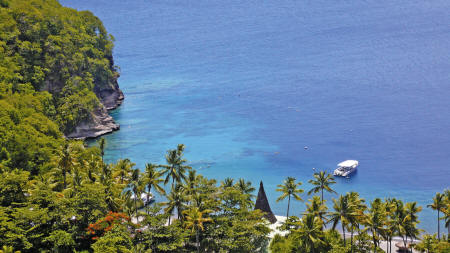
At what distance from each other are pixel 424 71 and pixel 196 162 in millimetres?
80305

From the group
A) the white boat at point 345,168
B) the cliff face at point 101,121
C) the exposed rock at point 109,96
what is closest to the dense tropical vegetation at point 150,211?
the white boat at point 345,168

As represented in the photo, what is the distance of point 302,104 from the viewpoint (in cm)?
12594

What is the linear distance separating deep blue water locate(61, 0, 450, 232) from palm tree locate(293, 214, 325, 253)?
26937 millimetres

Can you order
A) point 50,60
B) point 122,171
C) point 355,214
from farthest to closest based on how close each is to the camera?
point 50,60
point 122,171
point 355,214

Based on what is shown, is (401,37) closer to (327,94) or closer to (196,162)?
(327,94)

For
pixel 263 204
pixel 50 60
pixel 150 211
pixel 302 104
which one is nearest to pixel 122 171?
pixel 150 211

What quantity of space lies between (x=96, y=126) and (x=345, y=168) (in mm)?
54828

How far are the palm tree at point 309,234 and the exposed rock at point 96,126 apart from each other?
219ft

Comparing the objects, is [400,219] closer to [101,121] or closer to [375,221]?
[375,221]

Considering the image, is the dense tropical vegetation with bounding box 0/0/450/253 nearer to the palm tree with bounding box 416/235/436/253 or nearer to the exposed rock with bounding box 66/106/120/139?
the palm tree with bounding box 416/235/436/253

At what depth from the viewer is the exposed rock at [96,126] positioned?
4119 inches

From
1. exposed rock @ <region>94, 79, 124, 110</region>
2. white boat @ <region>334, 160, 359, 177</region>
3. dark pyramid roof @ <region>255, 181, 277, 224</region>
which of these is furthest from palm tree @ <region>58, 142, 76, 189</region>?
exposed rock @ <region>94, 79, 124, 110</region>

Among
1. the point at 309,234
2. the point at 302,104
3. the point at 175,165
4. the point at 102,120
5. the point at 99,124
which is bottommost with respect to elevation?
the point at 309,234

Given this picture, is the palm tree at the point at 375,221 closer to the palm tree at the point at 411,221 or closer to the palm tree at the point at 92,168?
the palm tree at the point at 411,221
